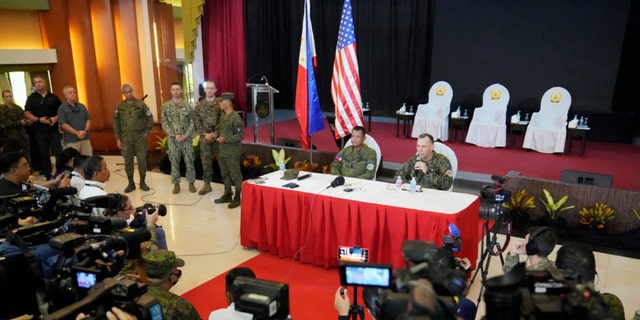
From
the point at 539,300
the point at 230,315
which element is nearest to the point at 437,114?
the point at 230,315

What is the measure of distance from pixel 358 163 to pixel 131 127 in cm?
314

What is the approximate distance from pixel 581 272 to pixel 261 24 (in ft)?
32.7

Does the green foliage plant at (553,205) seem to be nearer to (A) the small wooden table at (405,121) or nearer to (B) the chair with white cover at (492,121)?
(B) the chair with white cover at (492,121)

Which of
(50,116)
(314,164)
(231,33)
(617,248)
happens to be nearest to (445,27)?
(231,33)

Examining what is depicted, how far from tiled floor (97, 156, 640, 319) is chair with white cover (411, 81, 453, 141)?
12.5ft

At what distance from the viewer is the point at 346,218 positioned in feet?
12.3

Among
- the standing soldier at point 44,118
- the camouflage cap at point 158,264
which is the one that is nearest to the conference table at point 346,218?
the camouflage cap at point 158,264

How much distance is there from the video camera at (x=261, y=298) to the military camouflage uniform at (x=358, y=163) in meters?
3.05

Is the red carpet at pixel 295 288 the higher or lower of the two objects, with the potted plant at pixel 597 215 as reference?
lower

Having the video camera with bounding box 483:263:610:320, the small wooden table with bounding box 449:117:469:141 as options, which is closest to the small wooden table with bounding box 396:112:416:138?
the small wooden table with bounding box 449:117:469:141

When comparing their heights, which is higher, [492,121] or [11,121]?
[11,121]

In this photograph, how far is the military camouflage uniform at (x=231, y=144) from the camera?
544cm

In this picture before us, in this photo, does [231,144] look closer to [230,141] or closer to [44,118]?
[230,141]

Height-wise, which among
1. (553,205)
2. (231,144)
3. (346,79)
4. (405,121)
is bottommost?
(553,205)
